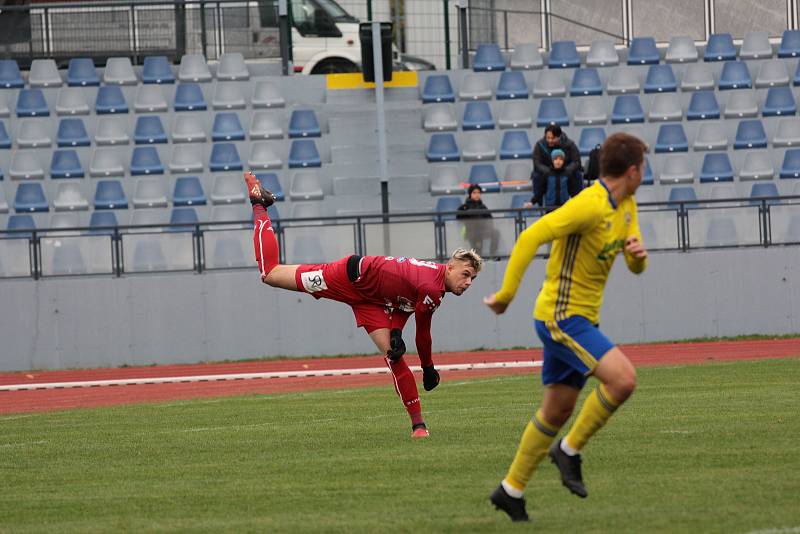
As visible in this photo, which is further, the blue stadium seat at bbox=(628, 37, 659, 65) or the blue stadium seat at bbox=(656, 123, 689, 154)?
the blue stadium seat at bbox=(628, 37, 659, 65)

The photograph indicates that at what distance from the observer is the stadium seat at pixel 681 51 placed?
2955 centimetres

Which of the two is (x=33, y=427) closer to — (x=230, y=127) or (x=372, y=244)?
(x=372, y=244)

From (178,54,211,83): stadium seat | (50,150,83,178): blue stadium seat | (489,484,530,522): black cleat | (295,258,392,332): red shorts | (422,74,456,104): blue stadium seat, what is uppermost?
(178,54,211,83): stadium seat

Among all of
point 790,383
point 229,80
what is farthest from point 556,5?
point 790,383

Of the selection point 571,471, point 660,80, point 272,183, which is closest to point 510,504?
point 571,471

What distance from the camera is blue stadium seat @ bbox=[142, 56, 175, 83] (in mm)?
28641

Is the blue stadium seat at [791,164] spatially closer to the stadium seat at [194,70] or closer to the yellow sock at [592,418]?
the stadium seat at [194,70]

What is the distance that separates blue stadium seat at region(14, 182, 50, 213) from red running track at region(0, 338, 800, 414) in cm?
481

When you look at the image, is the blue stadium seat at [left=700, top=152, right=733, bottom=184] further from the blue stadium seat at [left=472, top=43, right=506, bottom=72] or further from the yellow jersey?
the yellow jersey

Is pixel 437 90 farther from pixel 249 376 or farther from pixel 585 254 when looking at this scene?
pixel 585 254

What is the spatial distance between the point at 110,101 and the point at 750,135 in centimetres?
1380

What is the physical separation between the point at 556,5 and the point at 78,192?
13478mm

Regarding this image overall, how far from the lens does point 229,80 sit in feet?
94.3

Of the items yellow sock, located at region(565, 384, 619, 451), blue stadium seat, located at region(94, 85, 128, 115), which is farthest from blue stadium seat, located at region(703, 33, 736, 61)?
yellow sock, located at region(565, 384, 619, 451)
